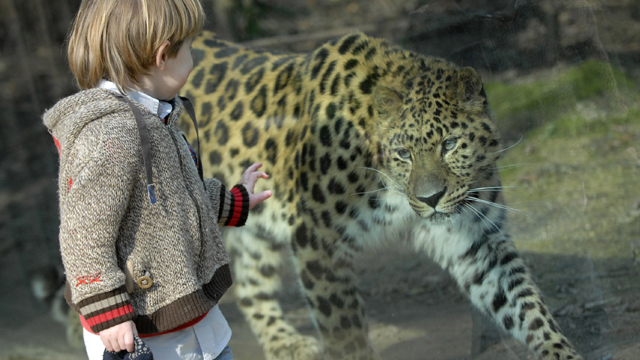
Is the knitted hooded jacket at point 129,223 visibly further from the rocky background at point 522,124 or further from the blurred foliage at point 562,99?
the blurred foliage at point 562,99

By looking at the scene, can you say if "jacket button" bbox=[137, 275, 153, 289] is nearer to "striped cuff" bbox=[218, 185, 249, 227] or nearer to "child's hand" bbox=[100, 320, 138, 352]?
"child's hand" bbox=[100, 320, 138, 352]

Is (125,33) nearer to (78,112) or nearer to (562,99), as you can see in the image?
(78,112)

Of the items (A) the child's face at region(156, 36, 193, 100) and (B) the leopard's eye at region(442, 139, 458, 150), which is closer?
(A) the child's face at region(156, 36, 193, 100)

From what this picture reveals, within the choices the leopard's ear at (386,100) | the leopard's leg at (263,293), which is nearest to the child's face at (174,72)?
the leopard's ear at (386,100)

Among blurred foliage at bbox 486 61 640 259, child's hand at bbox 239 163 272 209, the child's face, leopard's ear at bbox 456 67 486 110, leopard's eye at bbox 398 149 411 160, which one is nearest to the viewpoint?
the child's face

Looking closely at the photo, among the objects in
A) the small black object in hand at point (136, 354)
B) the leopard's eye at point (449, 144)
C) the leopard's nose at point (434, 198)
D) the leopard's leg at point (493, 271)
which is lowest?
the leopard's leg at point (493, 271)

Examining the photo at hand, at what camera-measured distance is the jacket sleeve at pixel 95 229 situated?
5.44ft

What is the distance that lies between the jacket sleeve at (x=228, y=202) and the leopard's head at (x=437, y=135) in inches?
34.1

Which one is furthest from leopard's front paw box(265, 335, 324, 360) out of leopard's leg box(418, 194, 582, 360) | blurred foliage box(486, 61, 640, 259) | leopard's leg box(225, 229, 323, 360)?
blurred foliage box(486, 61, 640, 259)

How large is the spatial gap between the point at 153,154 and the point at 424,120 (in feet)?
4.56

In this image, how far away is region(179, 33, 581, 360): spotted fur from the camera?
2746 millimetres

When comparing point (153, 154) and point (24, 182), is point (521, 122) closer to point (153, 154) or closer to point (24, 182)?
point (153, 154)

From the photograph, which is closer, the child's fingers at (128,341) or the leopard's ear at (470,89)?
the child's fingers at (128,341)

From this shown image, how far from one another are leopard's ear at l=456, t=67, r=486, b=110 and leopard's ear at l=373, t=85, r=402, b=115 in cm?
30
